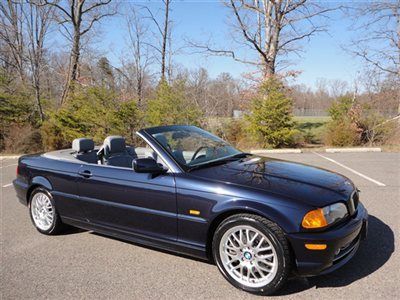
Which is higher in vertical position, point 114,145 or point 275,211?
point 114,145

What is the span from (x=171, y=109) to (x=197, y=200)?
33.4ft

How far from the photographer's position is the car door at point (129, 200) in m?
3.28

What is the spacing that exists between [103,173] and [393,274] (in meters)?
3.13

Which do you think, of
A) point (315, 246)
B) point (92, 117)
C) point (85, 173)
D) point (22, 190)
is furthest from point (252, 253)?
point (92, 117)

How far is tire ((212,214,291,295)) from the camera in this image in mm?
2717

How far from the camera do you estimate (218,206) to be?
2961 millimetres

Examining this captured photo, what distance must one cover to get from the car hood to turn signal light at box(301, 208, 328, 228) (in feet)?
0.25

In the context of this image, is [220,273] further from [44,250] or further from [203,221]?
[44,250]

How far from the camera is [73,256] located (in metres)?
3.70

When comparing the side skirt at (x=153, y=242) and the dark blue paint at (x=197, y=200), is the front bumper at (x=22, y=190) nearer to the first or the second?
the dark blue paint at (x=197, y=200)

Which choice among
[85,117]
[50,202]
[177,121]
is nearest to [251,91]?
[177,121]

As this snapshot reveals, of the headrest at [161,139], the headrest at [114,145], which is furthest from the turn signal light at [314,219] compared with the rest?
the headrest at [114,145]

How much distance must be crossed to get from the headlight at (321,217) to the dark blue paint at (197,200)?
5cm

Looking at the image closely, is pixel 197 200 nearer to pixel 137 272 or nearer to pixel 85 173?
pixel 137 272
